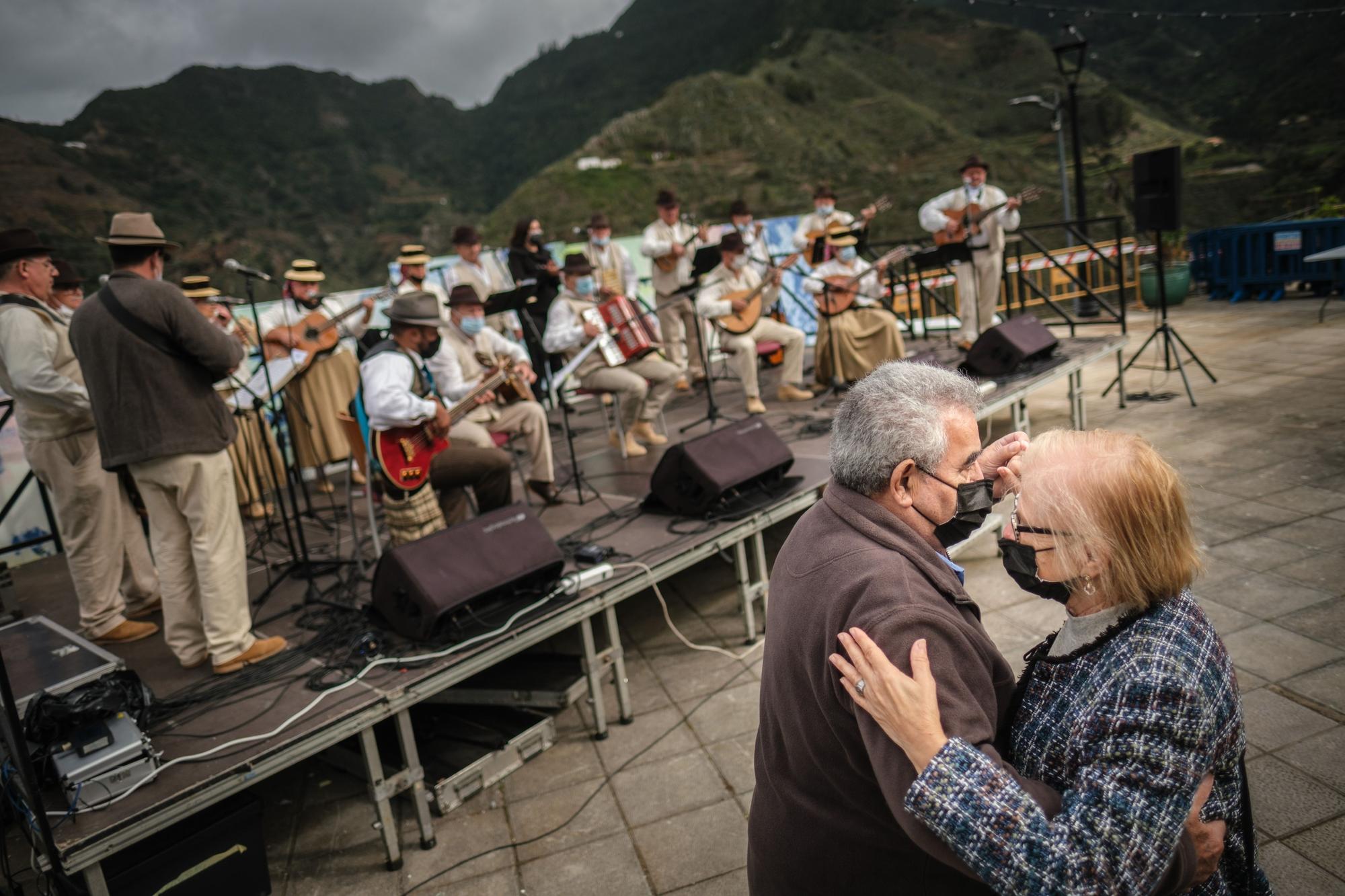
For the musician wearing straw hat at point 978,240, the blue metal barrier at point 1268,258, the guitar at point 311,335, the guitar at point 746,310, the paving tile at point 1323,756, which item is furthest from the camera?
the blue metal barrier at point 1268,258

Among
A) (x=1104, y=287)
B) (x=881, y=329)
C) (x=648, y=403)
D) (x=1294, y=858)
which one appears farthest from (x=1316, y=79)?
(x=1294, y=858)

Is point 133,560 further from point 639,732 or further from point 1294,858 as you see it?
point 1294,858

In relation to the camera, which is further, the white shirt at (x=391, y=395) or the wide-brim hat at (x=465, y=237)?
the wide-brim hat at (x=465, y=237)

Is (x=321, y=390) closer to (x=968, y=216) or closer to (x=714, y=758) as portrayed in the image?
(x=714, y=758)

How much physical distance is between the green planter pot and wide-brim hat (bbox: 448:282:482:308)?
11.2m

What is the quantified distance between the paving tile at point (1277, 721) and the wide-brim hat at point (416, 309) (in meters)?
3.79

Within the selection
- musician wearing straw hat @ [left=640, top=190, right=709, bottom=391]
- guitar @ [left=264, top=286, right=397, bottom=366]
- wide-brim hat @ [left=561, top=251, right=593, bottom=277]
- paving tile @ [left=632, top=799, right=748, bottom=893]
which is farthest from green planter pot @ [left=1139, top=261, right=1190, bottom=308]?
paving tile @ [left=632, top=799, right=748, bottom=893]

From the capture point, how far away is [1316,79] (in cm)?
3584

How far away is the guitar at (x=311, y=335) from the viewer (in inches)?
248

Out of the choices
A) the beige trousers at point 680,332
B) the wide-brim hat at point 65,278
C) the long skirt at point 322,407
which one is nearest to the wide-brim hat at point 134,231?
the wide-brim hat at point 65,278

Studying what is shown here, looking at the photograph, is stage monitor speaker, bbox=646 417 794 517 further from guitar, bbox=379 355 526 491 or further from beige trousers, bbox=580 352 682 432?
beige trousers, bbox=580 352 682 432

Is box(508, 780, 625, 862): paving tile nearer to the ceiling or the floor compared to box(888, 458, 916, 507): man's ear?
nearer to the floor

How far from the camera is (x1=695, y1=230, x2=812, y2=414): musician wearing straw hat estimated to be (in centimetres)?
706

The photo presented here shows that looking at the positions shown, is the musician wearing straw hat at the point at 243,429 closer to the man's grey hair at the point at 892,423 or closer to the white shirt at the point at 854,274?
the white shirt at the point at 854,274
